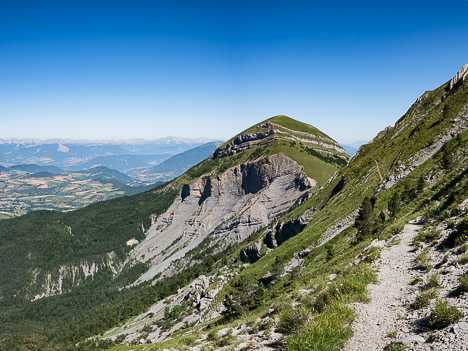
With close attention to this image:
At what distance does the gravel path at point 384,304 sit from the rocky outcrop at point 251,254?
94.4 metres

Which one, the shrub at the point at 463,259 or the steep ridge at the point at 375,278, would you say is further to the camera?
the shrub at the point at 463,259

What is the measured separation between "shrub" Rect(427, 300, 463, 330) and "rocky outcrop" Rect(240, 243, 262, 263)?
102 metres

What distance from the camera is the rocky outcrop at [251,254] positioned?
11135 centimetres

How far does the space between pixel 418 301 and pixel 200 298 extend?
80659mm

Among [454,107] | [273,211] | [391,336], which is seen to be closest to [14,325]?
[273,211]

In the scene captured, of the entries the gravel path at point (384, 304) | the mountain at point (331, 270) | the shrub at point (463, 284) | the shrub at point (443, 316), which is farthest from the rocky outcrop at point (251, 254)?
the shrub at point (443, 316)

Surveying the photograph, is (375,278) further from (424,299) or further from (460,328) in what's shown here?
(460,328)

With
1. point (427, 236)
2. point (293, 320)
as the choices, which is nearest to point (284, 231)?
point (427, 236)

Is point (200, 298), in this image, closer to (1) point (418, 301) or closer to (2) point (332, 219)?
(2) point (332, 219)

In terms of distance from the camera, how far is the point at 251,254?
375ft

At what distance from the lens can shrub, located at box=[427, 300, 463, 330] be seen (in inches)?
379

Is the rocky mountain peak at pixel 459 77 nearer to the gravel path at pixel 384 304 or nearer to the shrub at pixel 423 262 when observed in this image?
the gravel path at pixel 384 304

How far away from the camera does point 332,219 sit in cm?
7175

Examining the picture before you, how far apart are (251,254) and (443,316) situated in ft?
355
